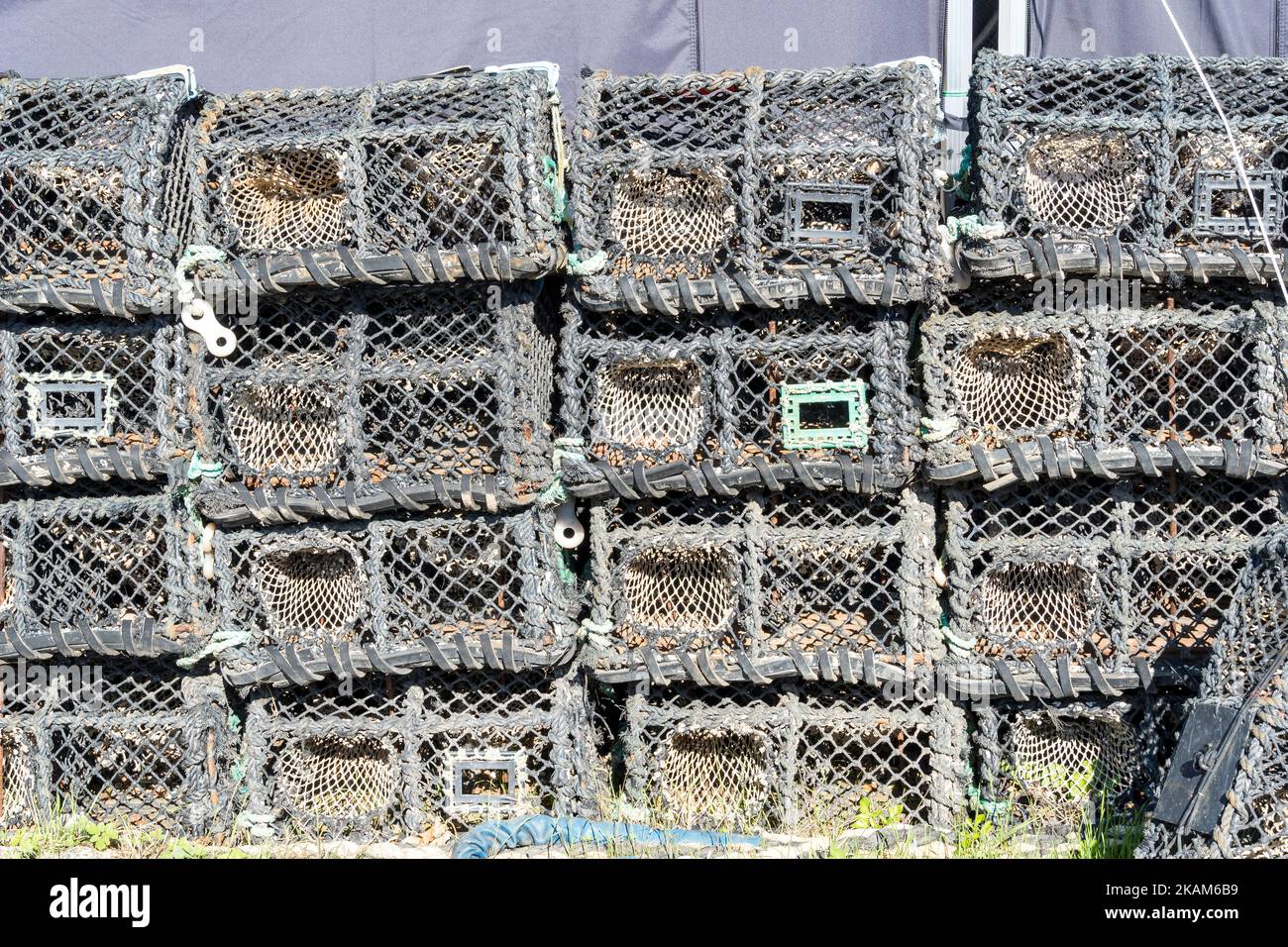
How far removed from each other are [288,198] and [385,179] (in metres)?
0.39

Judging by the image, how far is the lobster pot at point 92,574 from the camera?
3.26m

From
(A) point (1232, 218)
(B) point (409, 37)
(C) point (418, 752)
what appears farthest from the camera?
Result: (B) point (409, 37)

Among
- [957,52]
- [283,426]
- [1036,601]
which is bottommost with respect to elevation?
[1036,601]

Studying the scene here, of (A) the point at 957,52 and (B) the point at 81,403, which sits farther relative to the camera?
(A) the point at 957,52

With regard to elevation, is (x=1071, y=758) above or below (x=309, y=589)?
below

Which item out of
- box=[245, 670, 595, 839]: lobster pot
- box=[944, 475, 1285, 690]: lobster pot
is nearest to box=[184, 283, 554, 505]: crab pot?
box=[245, 670, 595, 839]: lobster pot

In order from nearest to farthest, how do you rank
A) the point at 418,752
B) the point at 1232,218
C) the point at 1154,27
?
1. the point at 1232,218
2. the point at 418,752
3. the point at 1154,27

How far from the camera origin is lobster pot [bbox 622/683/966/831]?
323 cm

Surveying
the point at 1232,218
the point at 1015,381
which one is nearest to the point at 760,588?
the point at 1015,381

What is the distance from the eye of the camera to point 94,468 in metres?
3.22

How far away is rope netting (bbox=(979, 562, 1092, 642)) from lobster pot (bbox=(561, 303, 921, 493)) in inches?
17.2

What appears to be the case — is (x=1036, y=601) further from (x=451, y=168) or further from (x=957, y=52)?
(x=957, y=52)

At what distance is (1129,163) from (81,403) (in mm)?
2862

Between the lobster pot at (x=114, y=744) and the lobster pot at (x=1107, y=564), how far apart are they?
202 centimetres
